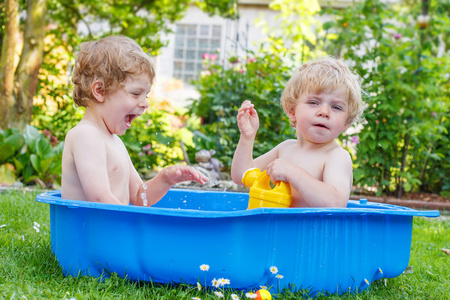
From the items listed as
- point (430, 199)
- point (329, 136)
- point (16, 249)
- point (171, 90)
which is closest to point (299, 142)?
point (329, 136)

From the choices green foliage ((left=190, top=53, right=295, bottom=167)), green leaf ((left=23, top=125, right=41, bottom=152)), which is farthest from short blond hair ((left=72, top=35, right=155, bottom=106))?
green foliage ((left=190, top=53, right=295, bottom=167))

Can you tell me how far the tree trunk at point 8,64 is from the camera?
193 inches

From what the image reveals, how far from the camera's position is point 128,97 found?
2.00 m

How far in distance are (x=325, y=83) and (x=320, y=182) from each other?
41cm

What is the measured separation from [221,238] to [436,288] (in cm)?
92

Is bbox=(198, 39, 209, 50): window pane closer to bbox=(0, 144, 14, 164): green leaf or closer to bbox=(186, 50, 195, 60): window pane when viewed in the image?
bbox=(186, 50, 195, 60): window pane

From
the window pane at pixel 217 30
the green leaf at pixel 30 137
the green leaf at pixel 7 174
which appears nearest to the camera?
the green leaf at pixel 7 174

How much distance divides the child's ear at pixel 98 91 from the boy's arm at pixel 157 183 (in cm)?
39

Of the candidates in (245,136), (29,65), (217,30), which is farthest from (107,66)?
(217,30)

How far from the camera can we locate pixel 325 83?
6.60 ft

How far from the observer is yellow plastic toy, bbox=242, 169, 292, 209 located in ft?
6.23

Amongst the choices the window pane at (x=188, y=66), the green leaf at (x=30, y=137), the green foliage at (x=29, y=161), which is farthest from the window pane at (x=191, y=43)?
the green foliage at (x=29, y=161)

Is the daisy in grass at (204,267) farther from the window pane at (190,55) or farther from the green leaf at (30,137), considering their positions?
the window pane at (190,55)

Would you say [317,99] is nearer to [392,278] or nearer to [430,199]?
[392,278]
